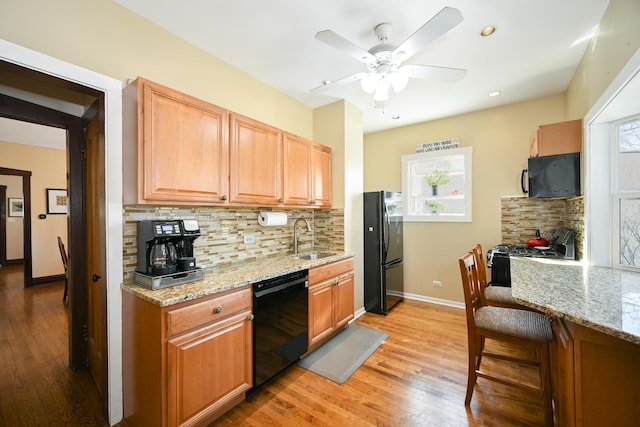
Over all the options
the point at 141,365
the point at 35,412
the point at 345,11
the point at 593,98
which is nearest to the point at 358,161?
the point at 345,11

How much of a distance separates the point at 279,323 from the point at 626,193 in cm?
293

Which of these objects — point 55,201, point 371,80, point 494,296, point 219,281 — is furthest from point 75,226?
point 55,201

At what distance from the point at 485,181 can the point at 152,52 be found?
3.91m

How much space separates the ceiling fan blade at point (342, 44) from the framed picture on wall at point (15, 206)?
8.38m

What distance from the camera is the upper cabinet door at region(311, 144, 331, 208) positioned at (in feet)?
9.93

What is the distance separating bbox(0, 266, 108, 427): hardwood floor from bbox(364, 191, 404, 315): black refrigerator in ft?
9.30

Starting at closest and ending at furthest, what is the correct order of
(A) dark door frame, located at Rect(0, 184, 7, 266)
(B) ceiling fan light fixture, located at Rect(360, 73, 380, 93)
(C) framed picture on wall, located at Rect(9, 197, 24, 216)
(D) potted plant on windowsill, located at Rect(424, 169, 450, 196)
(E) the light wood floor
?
(E) the light wood floor < (B) ceiling fan light fixture, located at Rect(360, 73, 380, 93) < (D) potted plant on windowsill, located at Rect(424, 169, 450, 196) < (A) dark door frame, located at Rect(0, 184, 7, 266) < (C) framed picture on wall, located at Rect(9, 197, 24, 216)

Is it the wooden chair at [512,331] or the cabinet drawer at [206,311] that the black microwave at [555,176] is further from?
the cabinet drawer at [206,311]

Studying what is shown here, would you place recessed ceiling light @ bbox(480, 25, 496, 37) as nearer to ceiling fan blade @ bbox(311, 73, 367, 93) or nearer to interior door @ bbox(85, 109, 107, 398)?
ceiling fan blade @ bbox(311, 73, 367, 93)

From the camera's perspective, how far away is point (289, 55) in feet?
7.77

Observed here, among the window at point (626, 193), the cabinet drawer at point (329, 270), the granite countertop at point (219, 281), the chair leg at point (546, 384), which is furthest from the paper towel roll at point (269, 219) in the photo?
the window at point (626, 193)

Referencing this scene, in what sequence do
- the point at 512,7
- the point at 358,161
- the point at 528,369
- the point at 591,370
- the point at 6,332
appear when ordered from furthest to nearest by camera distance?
the point at 358,161 → the point at 6,332 → the point at 528,369 → the point at 512,7 → the point at 591,370

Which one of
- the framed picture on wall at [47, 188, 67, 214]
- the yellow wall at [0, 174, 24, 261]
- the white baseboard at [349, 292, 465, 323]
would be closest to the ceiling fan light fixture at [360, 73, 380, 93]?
the white baseboard at [349, 292, 465, 323]

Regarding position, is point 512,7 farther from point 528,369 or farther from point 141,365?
point 141,365
